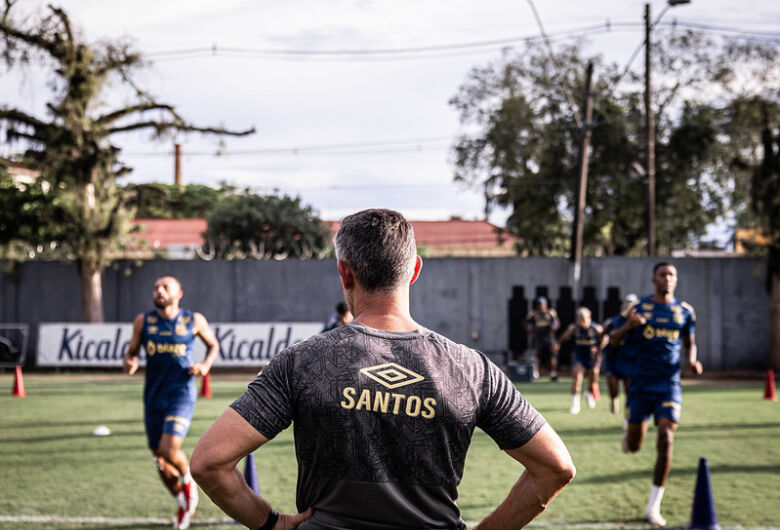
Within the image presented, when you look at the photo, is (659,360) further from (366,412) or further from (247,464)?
(366,412)

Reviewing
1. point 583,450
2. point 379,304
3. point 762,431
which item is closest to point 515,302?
point 762,431

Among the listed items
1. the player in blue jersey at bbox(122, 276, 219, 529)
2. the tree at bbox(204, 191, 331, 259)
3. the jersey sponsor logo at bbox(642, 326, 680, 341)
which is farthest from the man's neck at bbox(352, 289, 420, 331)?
the tree at bbox(204, 191, 331, 259)

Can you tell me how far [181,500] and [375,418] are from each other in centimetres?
588

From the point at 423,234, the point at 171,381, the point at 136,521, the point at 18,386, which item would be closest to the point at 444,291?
the point at 18,386

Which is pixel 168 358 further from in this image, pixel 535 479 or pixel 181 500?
pixel 535 479

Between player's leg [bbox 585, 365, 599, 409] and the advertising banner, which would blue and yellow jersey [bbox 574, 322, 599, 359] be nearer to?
player's leg [bbox 585, 365, 599, 409]

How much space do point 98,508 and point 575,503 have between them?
4320 mm

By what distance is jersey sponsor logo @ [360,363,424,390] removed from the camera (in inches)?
98.4

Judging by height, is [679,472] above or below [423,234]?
below

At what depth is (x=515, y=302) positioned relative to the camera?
88.5 feet

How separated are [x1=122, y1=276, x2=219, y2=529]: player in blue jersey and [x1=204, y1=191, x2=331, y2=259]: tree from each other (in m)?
23.3

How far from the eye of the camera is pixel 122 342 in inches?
961

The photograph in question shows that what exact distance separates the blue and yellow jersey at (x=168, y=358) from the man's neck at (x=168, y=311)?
0.03 metres

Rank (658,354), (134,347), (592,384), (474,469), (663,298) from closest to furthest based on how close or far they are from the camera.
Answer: (658,354) → (134,347) → (663,298) → (474,469) → (592,384)
